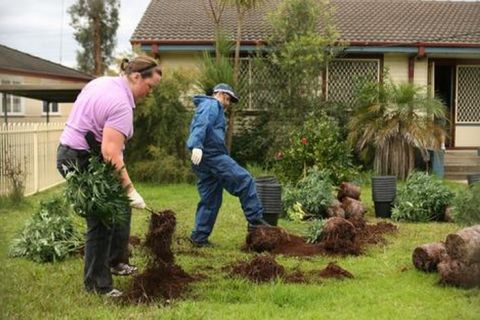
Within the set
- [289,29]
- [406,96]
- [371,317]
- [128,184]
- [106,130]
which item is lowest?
[371,317]

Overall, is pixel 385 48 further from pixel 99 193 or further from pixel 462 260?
pixel 99 193

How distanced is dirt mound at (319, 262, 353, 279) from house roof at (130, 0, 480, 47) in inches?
457

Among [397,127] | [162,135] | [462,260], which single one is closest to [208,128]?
[462,260]

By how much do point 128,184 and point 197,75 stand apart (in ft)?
32.4

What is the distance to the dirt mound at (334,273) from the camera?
5688 mm

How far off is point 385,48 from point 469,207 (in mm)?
11272

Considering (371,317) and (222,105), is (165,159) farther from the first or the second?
(371,317)

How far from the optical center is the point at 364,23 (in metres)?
18.8

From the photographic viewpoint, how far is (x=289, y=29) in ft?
52.0

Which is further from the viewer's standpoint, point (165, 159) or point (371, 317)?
point (165, 159)

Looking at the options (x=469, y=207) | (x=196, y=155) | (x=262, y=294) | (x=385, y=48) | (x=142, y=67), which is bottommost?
(x=262, y=294)

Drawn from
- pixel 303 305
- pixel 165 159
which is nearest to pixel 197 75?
pixel 165 159

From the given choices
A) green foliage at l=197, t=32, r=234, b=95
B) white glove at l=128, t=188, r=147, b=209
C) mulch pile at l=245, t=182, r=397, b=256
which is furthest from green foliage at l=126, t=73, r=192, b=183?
white glove at l=128, t=188, r=147, b=209

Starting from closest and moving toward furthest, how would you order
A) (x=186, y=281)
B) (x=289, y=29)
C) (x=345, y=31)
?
1. (x=186, y=281)
2. (x=289, y=29)
3. (x=345, y=31)
